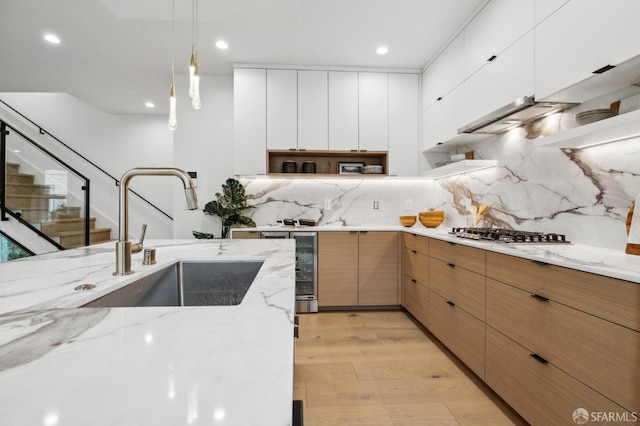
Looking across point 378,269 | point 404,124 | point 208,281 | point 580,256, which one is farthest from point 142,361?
point 404,124

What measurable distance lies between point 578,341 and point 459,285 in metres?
0.96

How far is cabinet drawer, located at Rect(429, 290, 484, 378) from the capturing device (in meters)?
2.01

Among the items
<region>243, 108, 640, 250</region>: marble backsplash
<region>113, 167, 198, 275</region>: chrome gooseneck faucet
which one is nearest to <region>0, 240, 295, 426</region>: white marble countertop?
<region>113, 167, 198, 275</region>: chrome gooseneck faucet

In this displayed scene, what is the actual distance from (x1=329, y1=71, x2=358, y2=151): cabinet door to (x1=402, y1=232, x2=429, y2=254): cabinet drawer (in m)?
1.23

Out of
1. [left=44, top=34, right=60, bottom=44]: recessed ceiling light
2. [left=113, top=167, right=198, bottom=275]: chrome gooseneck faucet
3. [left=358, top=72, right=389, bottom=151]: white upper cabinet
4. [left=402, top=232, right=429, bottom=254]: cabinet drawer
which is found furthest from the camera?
[left=358, top=72, right=389, bottom=151]: white upper cabinet

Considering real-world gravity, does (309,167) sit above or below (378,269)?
above

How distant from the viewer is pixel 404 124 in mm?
3793

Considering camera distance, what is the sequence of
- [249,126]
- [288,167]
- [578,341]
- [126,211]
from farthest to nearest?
[288,167], [249,126], [578,341], [126,211]

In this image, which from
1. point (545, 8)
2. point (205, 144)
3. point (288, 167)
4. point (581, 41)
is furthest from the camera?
point (205, 144)

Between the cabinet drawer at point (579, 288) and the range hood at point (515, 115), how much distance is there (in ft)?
3.23

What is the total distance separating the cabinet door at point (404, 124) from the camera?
12.4 feet

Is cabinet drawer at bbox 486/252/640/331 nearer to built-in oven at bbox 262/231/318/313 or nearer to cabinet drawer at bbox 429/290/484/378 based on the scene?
cabinet drawer at bbox 429/290/484/378

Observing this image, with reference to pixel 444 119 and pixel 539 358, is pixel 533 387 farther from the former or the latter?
pixel 444 119

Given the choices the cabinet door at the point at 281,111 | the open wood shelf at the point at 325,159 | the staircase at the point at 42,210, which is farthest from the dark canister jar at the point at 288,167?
the staircase at the point at 42,210
